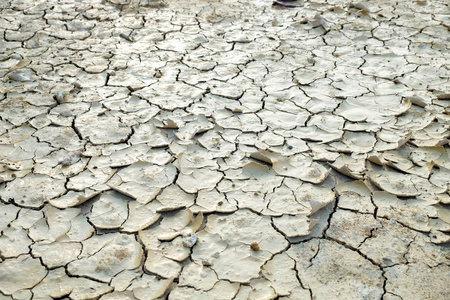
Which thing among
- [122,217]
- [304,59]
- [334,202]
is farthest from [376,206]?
[304,59]

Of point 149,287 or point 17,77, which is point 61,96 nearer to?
point 17,77

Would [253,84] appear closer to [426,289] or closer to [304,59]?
[304,59]

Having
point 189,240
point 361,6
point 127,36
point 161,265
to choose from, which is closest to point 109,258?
point 161,265

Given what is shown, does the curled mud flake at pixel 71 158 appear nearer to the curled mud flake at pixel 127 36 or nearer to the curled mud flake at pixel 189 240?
the curled mud flake at pixel 189 240

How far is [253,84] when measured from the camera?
319 centimetres

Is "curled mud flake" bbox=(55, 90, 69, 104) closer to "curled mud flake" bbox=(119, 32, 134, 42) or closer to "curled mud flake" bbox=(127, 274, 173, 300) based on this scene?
"curled mud flake" bbox=(119, 32, 134, 42)

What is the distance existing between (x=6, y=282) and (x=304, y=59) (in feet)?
8.60

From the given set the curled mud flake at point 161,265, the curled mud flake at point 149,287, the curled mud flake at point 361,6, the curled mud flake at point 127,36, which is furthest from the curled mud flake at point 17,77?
the curled mud flake at point 361,6

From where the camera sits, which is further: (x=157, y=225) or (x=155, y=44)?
(x=155, y=44)

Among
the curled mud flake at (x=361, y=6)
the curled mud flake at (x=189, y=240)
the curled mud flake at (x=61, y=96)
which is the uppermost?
the curled mud flake at (x=361, y=6)

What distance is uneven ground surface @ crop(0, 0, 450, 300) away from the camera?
185 cm

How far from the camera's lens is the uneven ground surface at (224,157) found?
1854 millimetres

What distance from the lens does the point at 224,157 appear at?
2502mm

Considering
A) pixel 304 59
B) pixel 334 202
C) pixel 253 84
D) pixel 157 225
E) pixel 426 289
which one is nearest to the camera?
pixel 426 289
